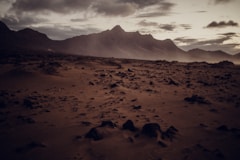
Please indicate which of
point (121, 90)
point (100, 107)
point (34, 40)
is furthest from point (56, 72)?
point (34, 40)

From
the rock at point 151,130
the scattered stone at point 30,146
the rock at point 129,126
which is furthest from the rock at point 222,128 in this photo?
the scattered stone at point 30,146

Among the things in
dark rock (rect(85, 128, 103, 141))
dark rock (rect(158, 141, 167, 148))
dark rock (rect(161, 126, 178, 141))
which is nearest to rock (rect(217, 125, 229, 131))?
dark rock (rect(161, 126, 178, 141))

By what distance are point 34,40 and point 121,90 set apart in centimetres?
12580

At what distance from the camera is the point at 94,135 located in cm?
737

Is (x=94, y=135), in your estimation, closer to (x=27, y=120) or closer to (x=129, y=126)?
(x=129, y=126)

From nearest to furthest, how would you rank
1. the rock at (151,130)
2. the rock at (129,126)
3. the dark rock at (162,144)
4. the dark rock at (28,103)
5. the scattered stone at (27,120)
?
the dark rock at (162,144)
the rock at (151,130)
the rock at (129,126)
the scattered stone at (27,120)
the dark rock at (28,103)

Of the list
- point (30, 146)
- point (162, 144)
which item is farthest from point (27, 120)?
point (162, 144)

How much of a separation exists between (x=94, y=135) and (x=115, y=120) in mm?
1721

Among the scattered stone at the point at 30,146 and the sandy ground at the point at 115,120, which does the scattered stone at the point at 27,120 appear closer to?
the sandy ground at the point at 115,120

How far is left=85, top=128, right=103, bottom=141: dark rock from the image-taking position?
730 cm

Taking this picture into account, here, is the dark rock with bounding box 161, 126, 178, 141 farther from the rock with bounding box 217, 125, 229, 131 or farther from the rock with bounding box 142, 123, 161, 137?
the rock with bounding box 217, 125, 229, 131

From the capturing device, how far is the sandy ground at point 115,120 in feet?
21.7

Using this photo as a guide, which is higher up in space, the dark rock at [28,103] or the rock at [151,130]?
the rock at [151,130]

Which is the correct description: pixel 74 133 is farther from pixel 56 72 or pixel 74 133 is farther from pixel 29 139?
pixel 56 72
